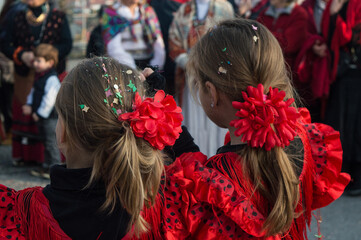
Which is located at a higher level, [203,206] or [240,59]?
[240,59]

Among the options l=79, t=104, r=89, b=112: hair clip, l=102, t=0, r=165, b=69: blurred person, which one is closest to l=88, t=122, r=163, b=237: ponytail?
l=79, t=104, r=89, b=112: hair clip

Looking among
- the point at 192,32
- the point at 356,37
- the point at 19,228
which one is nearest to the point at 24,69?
the point at 192,32

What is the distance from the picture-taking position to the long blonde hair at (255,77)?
1606mm

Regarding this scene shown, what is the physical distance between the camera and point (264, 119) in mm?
1583

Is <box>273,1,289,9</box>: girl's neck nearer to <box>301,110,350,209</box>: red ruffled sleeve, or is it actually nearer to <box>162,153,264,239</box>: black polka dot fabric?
<box>301,110,350,209</box>: red ruffled sleeve

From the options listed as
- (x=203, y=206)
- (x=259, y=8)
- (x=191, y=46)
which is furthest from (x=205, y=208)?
(x=259, y=8)

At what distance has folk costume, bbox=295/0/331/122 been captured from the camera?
4.07 metres

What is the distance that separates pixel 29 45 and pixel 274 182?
11.9ft

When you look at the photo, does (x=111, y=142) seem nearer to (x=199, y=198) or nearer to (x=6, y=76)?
(x=199, y=198)

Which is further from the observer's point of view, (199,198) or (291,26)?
(291,26)

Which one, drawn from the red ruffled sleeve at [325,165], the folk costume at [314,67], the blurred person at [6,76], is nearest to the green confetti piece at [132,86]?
the red ruffled sleeve at [325,165]

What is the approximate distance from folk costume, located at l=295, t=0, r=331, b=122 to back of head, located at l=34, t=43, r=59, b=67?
2167 millimetres

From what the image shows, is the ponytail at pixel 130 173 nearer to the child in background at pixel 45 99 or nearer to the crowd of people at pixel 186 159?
the crowd of people at pixel 186 159

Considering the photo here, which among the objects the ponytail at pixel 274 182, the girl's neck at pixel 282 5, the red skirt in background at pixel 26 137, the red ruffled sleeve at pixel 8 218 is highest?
the ponytail at pixel 274 182
